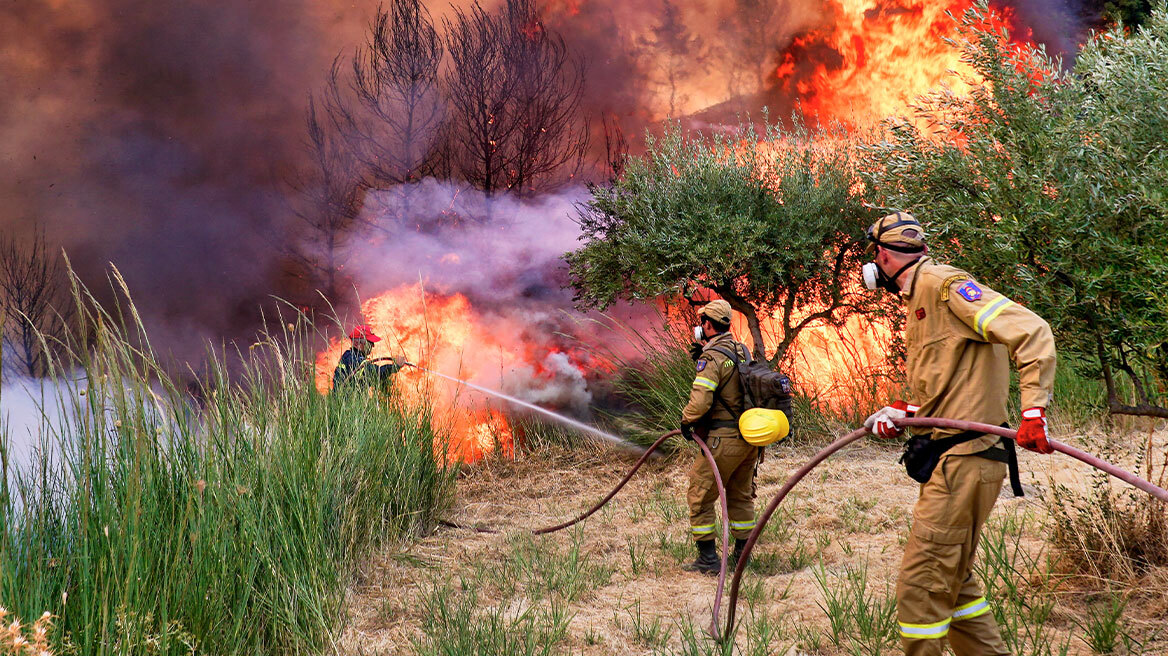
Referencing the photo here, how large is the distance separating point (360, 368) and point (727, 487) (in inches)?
118

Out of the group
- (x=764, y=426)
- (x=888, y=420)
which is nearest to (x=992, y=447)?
(x=888, y=420)

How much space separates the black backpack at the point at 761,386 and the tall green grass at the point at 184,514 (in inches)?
102

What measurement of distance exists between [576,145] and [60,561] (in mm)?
11801

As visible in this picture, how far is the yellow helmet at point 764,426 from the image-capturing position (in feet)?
15.0

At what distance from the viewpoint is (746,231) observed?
28.0 ft

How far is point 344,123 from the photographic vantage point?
1266 cm

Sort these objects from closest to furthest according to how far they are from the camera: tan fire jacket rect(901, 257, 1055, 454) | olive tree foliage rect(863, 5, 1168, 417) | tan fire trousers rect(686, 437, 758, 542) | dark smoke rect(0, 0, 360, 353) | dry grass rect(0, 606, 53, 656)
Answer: dry grass rect(0, 606, 53, 656), tan fire jacket rect(901, 257, 1055, 454), olive tree foliage rect(863, 5, 1168, 417), tan fire trousers rect(686, 437, 758, 542), dark smoke rect(0, 0, 360, 353)

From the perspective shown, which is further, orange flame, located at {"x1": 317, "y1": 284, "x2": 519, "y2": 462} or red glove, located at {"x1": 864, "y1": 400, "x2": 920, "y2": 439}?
orange flame, located at {"x1": 317, "y1": 284, "x2": 519, "y2": 462}

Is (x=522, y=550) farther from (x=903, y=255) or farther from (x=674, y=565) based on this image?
(x=903, y=255)

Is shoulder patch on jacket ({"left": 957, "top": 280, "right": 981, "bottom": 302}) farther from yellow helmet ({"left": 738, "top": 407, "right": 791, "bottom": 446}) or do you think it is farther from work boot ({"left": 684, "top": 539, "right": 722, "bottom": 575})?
work boot ({"left": 684, "top": 539, "right": 722, "bottom": 575})

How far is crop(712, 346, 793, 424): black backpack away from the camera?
4828mm

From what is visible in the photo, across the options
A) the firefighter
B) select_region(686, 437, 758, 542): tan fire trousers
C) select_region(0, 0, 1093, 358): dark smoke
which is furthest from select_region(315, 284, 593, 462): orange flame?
select_region(686, 437, 758, 542): tan fire trousers

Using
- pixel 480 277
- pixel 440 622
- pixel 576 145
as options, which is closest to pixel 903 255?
pixel 440 622

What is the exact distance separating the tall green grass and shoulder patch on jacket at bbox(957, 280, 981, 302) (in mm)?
2871
